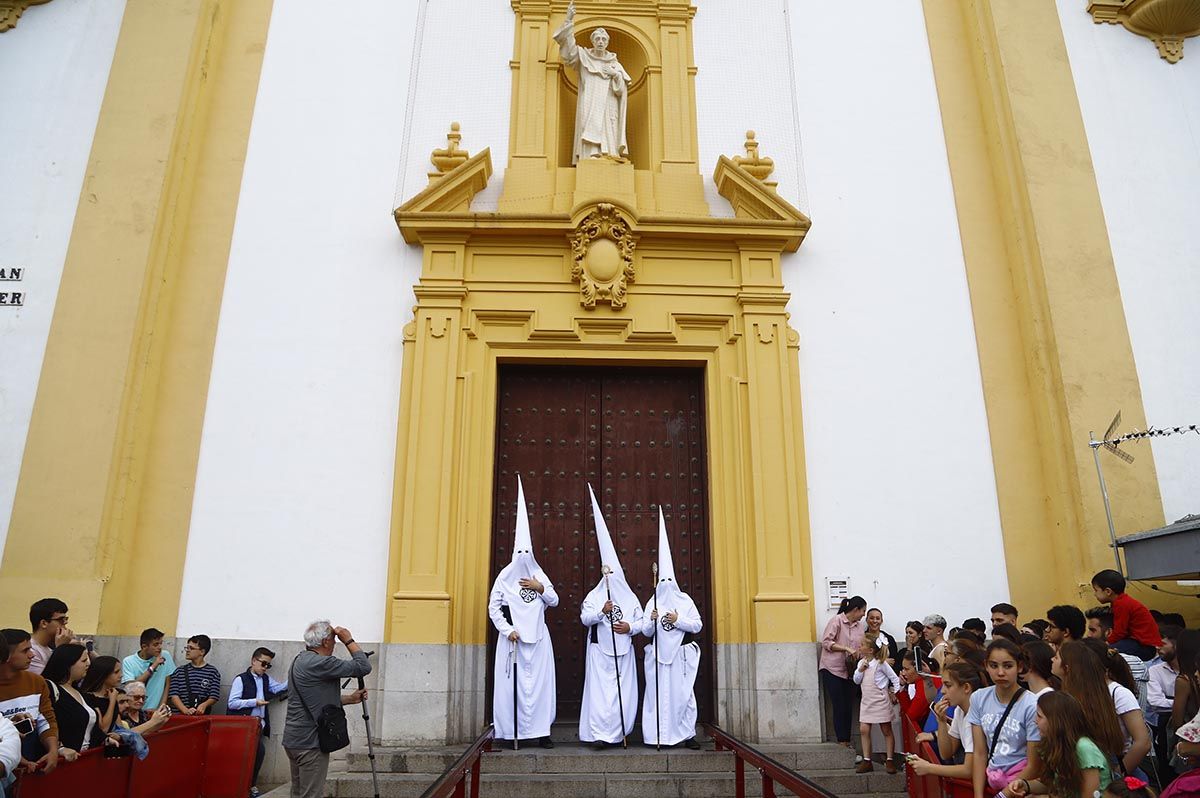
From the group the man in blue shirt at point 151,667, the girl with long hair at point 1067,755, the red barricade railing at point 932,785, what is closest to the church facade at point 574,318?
the man in blue shirt at point 151,667

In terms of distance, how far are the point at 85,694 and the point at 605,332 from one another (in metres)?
5.54

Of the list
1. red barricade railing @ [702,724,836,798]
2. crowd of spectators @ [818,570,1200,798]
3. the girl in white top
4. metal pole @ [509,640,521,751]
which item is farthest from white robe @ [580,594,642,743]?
the girl in white top

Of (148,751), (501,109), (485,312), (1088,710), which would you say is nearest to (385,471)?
(485,312)

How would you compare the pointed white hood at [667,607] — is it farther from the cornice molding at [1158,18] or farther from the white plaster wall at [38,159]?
the cornice molding at [1158,18]

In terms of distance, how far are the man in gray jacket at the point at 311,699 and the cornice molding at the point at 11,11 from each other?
837 centimetres

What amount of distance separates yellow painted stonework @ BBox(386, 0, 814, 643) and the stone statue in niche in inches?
11.0

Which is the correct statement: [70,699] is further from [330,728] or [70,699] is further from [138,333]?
[138,333]

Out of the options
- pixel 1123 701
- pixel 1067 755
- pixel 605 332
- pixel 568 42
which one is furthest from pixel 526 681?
pixel 568 42

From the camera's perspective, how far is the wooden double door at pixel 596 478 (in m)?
8.76

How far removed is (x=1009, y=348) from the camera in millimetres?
9250

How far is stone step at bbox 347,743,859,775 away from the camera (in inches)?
276

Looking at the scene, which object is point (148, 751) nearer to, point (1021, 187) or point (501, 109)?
point (501, 109)

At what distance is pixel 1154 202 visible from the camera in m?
9.66

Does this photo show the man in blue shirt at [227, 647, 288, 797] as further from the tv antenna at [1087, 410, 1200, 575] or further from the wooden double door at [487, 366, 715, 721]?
the tv antenna at [1087, 410, 1200, 575]
